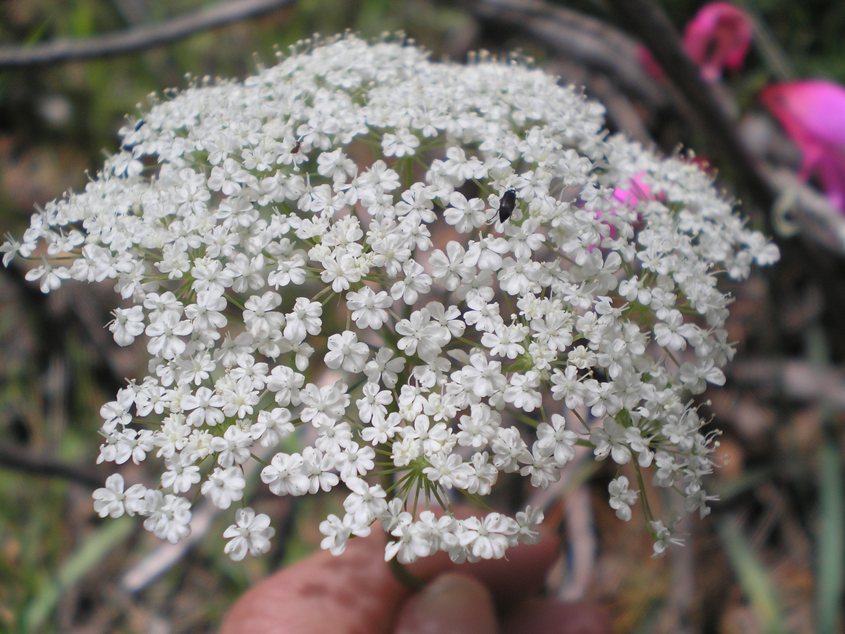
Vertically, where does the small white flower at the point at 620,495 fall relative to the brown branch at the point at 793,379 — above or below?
above

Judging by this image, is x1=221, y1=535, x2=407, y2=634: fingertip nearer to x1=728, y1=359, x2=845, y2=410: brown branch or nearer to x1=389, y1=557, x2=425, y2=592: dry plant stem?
Result: x1=389, y1=557, x2=425, y2=592: dry plant stem

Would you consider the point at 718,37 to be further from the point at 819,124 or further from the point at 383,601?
the point at 383,601

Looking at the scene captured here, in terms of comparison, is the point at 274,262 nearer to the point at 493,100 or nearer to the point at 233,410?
the point at 233,410

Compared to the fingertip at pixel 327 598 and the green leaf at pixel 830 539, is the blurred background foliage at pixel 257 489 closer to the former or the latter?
the green leaf at pixel 830 539

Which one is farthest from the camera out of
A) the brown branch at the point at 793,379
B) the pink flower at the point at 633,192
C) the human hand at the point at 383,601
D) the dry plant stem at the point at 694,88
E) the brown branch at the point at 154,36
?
the brown branch at the point at 793,379

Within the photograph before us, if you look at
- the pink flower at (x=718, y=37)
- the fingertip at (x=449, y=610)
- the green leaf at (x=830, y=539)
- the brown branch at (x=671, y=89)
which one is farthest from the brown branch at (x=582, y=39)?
the fingertip at (x=449, y=610)

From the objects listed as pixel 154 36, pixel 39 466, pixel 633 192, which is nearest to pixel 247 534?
pixel 633 192
